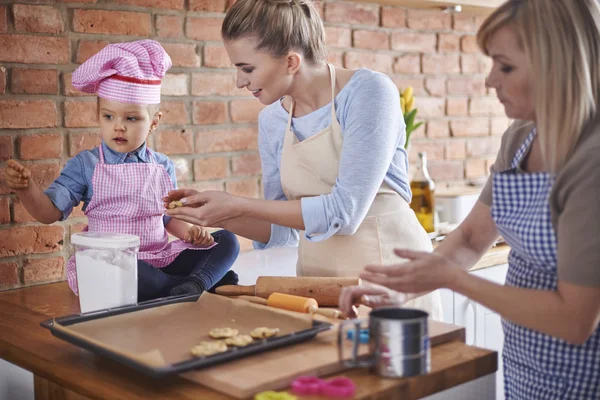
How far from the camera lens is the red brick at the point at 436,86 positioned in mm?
3029

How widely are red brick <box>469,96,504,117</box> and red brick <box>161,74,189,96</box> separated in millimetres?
1413

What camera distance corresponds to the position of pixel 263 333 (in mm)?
1382

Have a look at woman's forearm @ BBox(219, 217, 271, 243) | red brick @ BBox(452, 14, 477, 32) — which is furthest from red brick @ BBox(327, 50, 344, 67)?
woman's forearm @ BBox(219, 217, 271, 243)

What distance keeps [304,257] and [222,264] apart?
211 mm

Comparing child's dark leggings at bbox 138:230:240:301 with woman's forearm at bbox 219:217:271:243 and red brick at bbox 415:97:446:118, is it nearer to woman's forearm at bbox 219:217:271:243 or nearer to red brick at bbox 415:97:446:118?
woman's forearm at bbox 219:217:271:243

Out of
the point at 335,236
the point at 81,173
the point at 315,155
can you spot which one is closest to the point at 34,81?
the point at 81,173

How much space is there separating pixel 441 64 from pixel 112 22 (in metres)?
1.45

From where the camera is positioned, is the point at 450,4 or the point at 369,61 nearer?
the point at 369,61

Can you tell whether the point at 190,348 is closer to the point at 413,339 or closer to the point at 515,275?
the point at 413,339

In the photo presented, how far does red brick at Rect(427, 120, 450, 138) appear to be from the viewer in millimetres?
3043

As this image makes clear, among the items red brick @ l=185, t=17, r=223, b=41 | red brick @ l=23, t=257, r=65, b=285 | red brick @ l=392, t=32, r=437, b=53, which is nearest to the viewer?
red brick @ l=23, t=257, r=65, b=285

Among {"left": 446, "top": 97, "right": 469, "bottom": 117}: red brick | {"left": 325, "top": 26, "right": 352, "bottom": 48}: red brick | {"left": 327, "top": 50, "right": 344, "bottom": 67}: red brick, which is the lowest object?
{"left": 446, "top": 97, "right": 469, "bottom": 117}: red brick

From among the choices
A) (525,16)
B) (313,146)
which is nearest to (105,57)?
(313,146)

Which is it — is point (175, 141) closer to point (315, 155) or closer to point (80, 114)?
point (80, 114)
